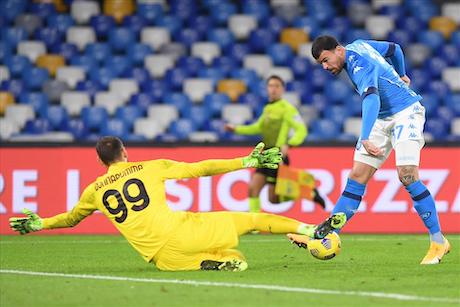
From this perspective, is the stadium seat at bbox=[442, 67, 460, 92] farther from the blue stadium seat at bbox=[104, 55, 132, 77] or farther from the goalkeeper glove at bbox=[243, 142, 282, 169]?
the goalkeeper glove at bbox=[243, 142, 282, 169]

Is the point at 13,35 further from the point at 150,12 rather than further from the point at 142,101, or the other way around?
the point at 142,101

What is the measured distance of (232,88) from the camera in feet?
57.7

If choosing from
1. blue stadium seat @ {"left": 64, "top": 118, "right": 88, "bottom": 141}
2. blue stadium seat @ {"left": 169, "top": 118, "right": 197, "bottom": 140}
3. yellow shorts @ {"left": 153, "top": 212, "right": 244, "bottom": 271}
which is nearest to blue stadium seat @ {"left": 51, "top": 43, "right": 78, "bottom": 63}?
blue stadium seat @ {"left": 64, "top": 118, "right": 88, "bottom": 141}

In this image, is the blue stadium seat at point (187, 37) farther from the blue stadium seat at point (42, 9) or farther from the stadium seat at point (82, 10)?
the blue stadium seat at point (42, 9)

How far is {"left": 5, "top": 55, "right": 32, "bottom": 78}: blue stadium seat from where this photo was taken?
1761 centimetres

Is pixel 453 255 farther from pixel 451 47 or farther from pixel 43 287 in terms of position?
pixel 451 47

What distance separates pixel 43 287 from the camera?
7703mm

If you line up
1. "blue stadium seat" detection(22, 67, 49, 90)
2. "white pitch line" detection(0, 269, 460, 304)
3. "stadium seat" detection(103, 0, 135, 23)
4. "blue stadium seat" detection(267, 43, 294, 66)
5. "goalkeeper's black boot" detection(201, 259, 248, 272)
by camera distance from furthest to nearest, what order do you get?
1. "stadium seat" detection(103, 0, 135, 23)
2. "blue stadium seat" detection(267, 43, 294, 66)
3. "blue stadium seat" detection(22, 67, 49, 90)
4. "goalkeeper's black boot" detection(201, 259, 248, 272)
5. "white pitch line" detection(0, 269, 460, 304)

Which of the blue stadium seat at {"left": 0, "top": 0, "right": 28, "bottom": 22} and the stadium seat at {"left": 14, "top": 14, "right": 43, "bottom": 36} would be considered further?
the blue stadium seat at {"left": 0, "top": 0, "right": 28, "bottom": 22}

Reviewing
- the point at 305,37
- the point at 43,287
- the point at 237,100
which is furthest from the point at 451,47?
the point at 43,287

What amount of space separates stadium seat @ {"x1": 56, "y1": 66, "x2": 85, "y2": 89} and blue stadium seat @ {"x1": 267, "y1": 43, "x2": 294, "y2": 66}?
3.01 metres

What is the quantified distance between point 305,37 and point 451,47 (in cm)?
232

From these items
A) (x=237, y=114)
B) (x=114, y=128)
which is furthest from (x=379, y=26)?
(x=114, y=128)

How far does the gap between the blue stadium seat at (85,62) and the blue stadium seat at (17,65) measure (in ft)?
2.29
